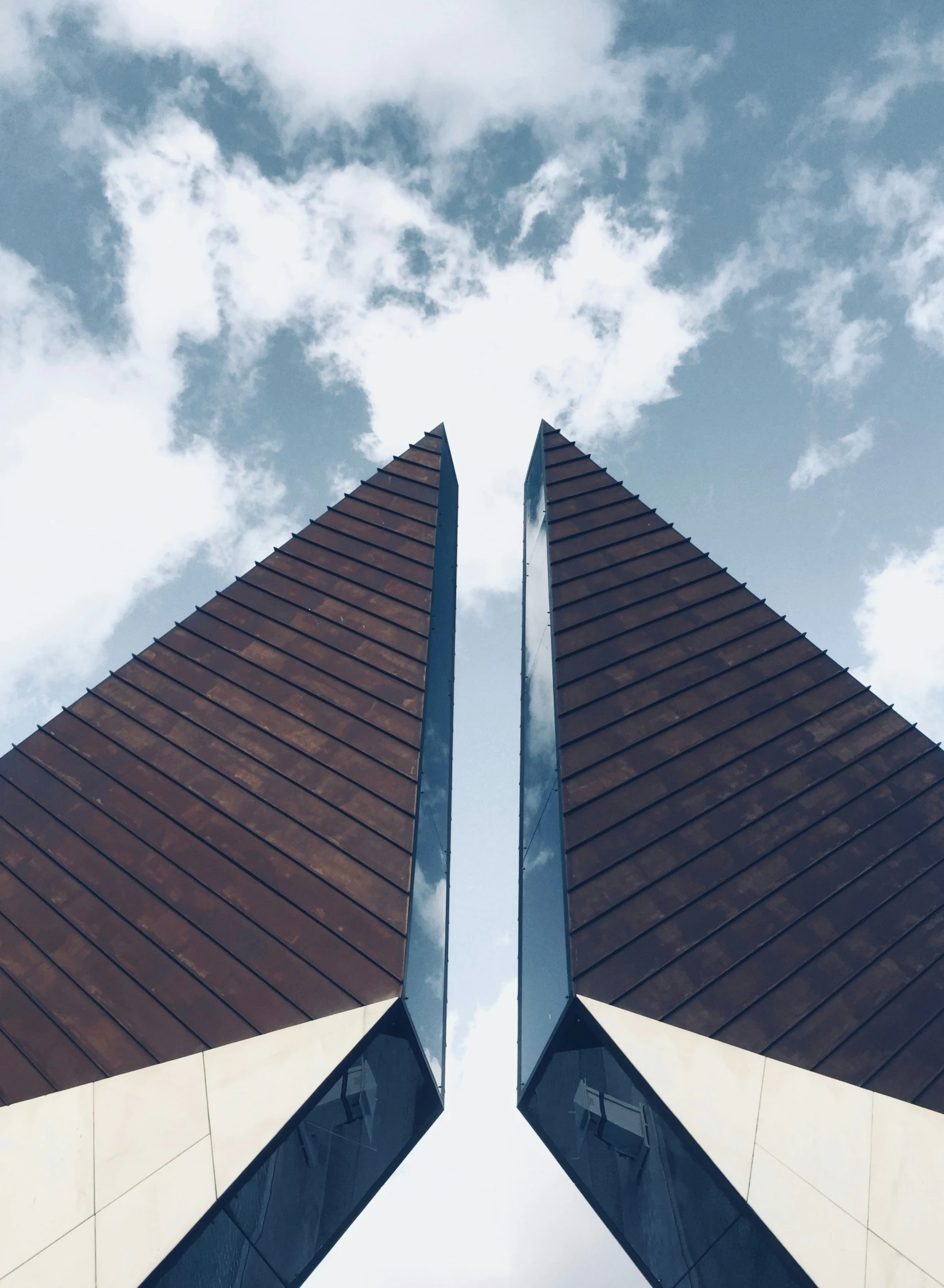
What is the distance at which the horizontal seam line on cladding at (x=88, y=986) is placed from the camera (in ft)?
55.6

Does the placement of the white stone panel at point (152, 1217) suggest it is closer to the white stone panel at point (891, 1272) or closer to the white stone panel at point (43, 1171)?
the white stone panel at point (43, 1171)

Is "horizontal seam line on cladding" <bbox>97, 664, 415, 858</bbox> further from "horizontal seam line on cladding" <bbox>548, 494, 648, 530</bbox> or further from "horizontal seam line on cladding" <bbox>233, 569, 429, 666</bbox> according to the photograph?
"horizontal seam line on cladding" <bbox>548, 494, 648, 530</bbox>

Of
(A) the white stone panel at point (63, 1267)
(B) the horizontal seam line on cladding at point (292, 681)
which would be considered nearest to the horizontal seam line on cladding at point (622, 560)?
(B) the horizontal seam line on cladding at point (292, 681)

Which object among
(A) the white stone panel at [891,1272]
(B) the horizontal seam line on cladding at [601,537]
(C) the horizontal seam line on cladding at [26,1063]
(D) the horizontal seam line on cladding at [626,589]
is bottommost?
(A) the white stone panel at [891,1272]

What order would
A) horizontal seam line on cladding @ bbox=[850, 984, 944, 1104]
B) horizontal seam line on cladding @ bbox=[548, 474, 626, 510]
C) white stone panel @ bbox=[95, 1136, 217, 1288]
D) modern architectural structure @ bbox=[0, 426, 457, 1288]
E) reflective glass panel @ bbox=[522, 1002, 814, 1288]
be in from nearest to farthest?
white stone panel @ bbox=[95, 1136, 217, 1288], modern architectural structure @ bbox=[0, 426, 457, 1288], reflective glass panel @ bbox=[522, 1002, 814, 1288], horizontal seam line on cladding @ bbox=[850, 984, 944, 1104], horizontal seam line on cladding @ bbox=[548, 474, 626, 510]

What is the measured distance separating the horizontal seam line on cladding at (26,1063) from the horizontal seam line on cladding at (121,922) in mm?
2471

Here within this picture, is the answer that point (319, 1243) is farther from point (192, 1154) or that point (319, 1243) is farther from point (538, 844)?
point (538, 844)

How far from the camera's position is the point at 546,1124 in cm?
2148

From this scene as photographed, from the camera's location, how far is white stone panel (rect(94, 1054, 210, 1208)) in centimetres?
1429

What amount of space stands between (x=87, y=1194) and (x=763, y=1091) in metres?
14.0

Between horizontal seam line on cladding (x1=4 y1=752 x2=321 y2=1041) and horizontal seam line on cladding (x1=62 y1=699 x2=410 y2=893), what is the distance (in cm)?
105

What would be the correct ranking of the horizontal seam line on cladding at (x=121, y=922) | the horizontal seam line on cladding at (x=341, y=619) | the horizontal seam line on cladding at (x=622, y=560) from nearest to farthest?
1. the horizontal seam line on cladding at (x=121, y=922)
2. the horizontal seam line on cladding at (x=341, y=619)
3. the horizontal seam line on cladding at (x=622, y=560)

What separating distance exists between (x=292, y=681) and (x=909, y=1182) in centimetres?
2157

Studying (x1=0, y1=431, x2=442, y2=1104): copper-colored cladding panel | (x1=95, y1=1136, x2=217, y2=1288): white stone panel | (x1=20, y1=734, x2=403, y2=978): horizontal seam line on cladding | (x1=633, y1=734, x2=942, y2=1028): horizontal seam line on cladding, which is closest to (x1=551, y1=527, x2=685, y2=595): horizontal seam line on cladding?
(x1=0, y1=431, x2=442, y2=1104): copper-colored cladding panel
